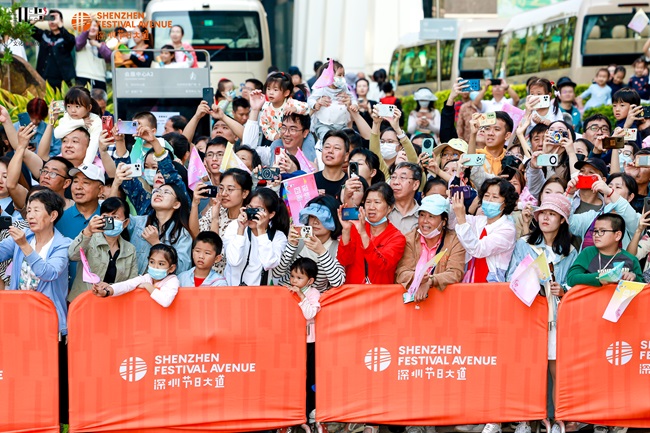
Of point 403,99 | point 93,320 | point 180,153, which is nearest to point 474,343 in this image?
point 93,320

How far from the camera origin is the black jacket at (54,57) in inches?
691

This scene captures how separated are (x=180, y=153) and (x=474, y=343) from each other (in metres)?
4.01

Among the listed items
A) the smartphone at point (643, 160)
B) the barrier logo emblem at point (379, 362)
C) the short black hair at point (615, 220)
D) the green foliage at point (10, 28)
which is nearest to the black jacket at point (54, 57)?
the green foliage at point (10, 28)

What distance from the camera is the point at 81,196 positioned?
9.05m

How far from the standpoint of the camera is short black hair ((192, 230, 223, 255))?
8508 mm

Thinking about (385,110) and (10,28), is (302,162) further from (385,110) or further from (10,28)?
(10,28)

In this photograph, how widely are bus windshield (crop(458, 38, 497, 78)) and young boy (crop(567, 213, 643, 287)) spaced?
2266cm

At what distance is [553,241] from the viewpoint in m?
8.83

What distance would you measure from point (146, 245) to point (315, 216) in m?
1.30

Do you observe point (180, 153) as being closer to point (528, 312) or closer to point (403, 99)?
point (528, 312)

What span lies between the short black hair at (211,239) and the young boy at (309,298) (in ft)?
1.77

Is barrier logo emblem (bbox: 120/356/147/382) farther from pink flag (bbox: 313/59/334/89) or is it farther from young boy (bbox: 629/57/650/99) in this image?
young boy (bbox: 629/57/650/99)

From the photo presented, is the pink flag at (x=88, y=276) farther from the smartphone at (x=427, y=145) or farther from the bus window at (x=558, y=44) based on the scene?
the bus window at (x=558, y=44)

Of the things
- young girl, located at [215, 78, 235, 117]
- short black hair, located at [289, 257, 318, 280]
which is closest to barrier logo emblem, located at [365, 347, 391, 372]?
short black hair, located at [289, 257, 318, 280]
